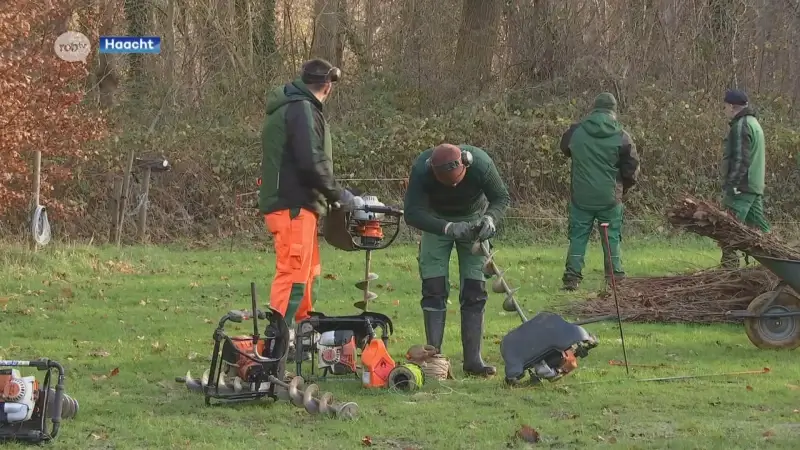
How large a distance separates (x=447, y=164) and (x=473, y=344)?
130cm

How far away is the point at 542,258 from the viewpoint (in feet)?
51.1

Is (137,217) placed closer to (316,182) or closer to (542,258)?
(542,258)

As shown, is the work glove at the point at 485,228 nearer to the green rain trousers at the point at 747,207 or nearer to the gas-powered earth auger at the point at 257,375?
the gas-powered earth auger at the point at 257,375

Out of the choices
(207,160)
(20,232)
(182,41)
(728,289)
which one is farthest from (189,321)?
(182,41)

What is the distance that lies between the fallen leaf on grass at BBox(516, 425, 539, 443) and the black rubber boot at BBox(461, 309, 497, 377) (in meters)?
1.67

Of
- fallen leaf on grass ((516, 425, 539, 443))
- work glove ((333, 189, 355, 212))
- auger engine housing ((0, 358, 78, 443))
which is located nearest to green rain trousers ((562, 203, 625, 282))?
work glove ((333, 189, 355, 212))

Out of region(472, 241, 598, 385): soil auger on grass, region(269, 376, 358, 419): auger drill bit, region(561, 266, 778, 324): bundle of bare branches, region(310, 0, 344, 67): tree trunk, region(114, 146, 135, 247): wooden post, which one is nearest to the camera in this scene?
region(269, 376, 358, 419): auger drill bit

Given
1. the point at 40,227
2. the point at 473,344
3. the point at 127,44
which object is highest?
the point at 127,44

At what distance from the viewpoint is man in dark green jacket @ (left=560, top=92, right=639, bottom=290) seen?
1252 cm

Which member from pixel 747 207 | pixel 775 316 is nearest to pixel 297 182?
pixel 775 316

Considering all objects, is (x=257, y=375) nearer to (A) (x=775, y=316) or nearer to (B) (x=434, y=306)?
(B) (x=434, y=306)

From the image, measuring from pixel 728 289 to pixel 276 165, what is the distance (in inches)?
177

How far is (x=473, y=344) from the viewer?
8.16m

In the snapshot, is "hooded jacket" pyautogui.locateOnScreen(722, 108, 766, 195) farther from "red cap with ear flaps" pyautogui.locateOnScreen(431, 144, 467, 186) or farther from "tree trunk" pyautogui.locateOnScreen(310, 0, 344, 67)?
"tree trunk" pyautogui.locateOnScreen(310, 0, 344, 67)
